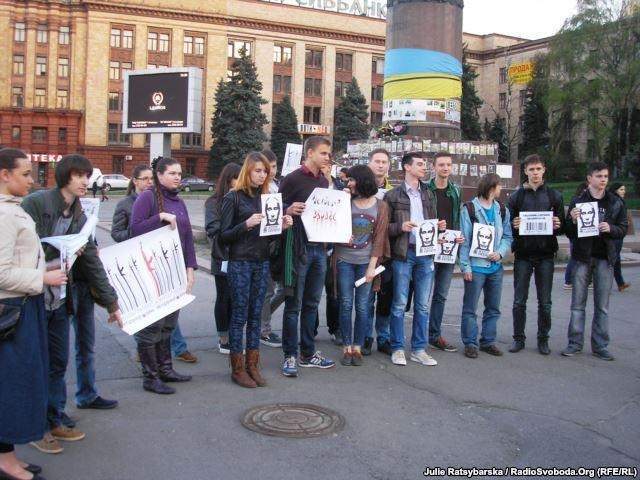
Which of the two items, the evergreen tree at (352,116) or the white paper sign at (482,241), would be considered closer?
the white paper sign at (482,241)

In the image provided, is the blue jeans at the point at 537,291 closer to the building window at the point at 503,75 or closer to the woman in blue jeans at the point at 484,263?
the woman in blue jeans at the point at 484,263

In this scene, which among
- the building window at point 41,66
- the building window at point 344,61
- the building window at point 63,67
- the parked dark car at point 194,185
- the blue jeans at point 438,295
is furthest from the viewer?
the building window at point 344,61

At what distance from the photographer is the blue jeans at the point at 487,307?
24.6 ft

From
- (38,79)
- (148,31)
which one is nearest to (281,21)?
(148,31)

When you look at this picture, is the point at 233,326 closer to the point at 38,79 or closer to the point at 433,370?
the point at 433,370

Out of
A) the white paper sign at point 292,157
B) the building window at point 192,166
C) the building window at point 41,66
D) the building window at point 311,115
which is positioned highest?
the building window at point 41,66

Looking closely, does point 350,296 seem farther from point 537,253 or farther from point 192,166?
point 192,166

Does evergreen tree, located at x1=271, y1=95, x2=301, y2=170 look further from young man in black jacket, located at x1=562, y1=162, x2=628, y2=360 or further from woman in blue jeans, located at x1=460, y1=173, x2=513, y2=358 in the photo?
young man in black jacket, located at x1=562, y1=162, x2=628, y2=360

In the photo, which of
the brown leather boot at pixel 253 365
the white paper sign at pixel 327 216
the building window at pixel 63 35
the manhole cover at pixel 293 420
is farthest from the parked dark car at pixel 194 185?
the manhole cover at pixel 293 420

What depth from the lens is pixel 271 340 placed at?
784cm

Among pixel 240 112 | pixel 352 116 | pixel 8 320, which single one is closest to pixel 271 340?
pixel 8 320

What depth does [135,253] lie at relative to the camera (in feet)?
19.0

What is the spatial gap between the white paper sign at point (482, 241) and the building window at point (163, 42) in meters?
65.9

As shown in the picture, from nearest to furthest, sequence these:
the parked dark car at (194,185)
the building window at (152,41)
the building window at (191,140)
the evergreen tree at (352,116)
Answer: the parked dark car at (194,185)
the building window at (152,41)
the building window at (191,140)
the evergreen tree at (352,116)
